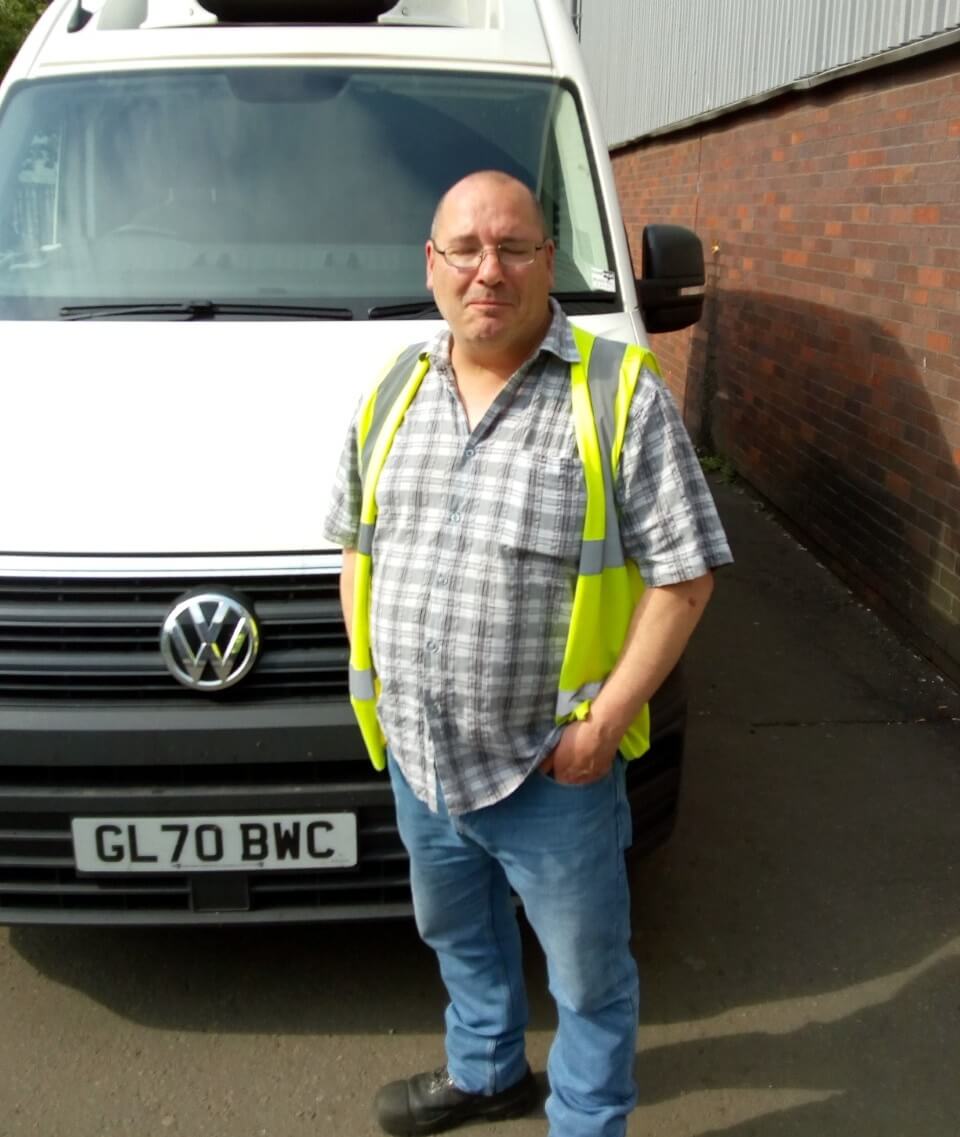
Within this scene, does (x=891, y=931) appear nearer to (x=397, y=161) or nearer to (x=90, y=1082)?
(x=90, y=1082)

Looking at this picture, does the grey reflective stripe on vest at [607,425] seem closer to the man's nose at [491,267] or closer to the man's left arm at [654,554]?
the man's left arm at [654,554]

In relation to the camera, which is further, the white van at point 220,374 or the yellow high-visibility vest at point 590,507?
the white van at point 220,374

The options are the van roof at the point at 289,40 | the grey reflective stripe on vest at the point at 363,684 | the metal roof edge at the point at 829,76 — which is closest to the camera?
the grey reflective stripe on vest at the point at 363,684

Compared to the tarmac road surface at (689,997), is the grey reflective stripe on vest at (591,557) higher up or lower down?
higher up

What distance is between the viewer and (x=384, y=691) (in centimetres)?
225

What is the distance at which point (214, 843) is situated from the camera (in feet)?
8.99

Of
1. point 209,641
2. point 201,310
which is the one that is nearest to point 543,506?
point 209,641

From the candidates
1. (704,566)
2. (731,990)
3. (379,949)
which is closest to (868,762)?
(731,990)

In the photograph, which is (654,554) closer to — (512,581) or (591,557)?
(591,557)

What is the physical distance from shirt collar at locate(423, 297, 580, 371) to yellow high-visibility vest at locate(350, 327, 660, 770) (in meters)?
0.02

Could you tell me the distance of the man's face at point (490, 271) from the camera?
6.72 ft

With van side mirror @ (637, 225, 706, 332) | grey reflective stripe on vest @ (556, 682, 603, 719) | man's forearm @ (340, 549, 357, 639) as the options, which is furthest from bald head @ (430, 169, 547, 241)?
van side mirror @ (637, 225, 706, 332)

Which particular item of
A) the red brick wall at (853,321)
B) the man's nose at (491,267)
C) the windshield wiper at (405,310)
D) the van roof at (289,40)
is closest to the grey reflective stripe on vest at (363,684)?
the man's nose at (491,267)

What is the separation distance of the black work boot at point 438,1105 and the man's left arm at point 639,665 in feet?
3.32
